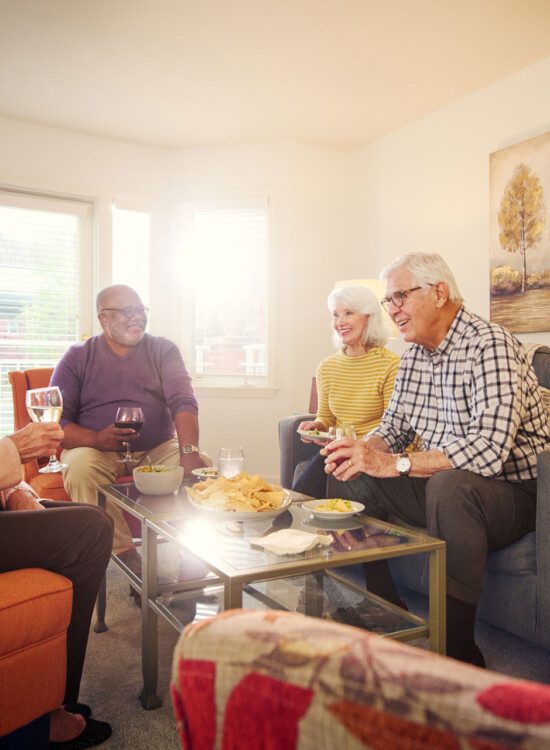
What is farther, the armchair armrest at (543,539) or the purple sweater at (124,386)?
the purple sweater at (124,386)

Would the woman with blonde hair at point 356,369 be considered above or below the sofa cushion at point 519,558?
above

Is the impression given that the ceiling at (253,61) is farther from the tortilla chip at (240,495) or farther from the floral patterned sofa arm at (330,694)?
the floral patterned sofa arm at (330,694)

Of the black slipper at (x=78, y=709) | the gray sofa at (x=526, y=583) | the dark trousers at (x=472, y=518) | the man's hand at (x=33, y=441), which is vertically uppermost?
the man's hand at (x=33, y=441)

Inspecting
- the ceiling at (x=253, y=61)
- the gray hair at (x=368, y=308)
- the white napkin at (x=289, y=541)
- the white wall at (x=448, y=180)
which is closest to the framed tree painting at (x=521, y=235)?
the white wall at (x=448, y=180)

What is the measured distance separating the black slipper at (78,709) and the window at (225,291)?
344 centimetres

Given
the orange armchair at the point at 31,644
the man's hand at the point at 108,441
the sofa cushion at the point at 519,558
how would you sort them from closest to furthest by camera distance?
1. the orange armchair at the point at 31,644
2. the sofa cushion at the point at 519,558
3. the man's hand at the point at 108,441

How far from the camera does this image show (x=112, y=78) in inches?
150

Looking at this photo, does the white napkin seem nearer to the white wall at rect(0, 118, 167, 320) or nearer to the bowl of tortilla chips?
the bowl of tortilla chips

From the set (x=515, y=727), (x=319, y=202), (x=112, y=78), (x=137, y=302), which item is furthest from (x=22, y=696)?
(x=319, y=202)

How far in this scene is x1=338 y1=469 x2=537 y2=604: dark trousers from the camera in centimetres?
163

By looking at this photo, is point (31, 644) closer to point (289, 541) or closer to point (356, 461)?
point (289, 541)

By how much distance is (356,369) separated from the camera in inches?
113

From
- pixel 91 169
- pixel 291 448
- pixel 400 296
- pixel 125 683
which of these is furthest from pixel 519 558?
pixel 91 169

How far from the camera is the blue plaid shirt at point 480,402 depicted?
1.78 m
